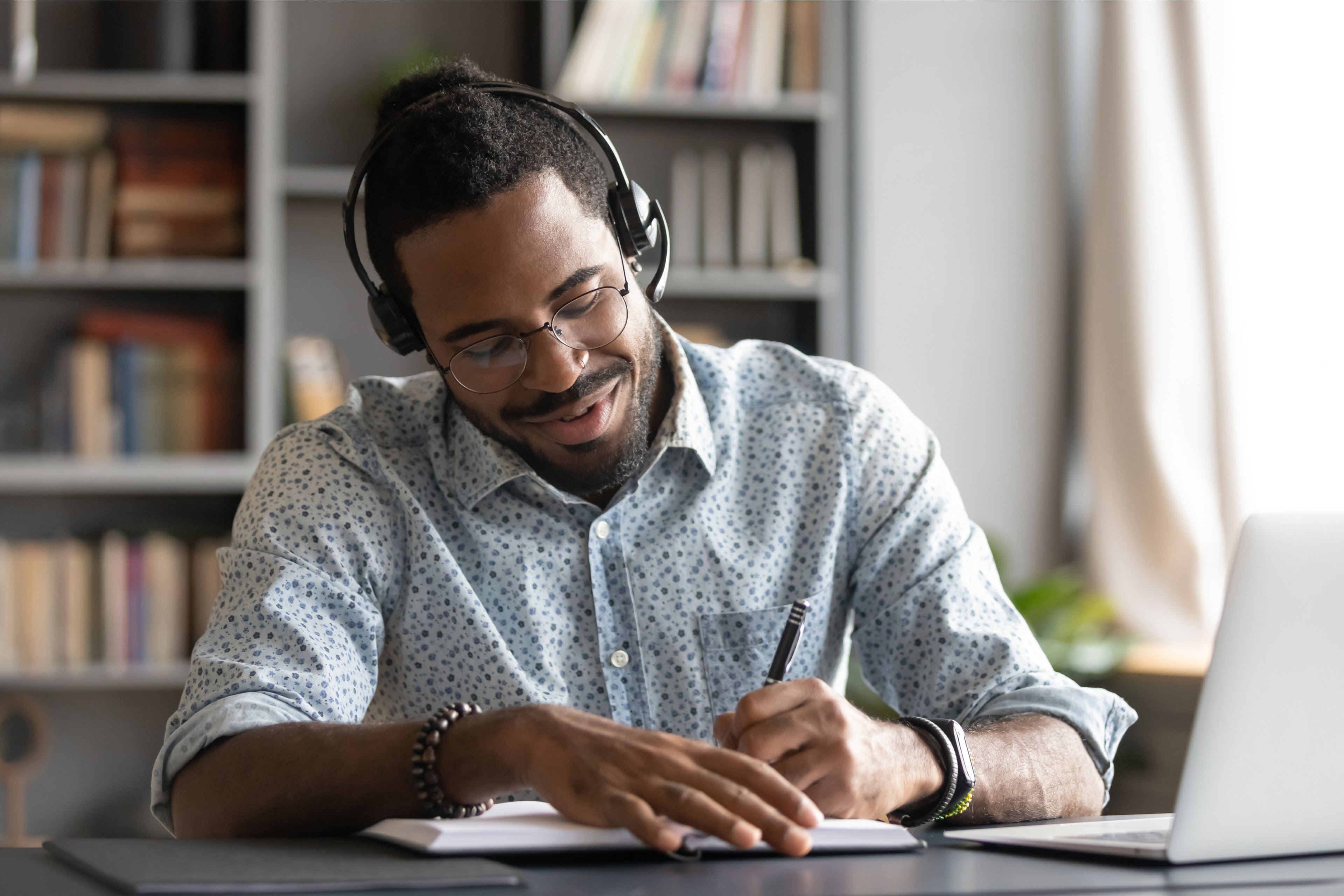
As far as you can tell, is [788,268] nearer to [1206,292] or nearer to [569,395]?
[1206,292]

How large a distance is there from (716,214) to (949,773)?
2.09 meters

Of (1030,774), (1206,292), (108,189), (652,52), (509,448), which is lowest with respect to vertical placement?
(1030,774)

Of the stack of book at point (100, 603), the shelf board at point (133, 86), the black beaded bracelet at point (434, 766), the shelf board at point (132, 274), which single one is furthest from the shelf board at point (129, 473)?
the black beaded bracelet at point (434, 766)

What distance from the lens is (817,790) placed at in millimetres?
953

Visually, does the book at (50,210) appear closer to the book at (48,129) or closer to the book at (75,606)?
the book at (48,129)

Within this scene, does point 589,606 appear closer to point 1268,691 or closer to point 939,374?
point 1268,691

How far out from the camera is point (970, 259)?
313cm

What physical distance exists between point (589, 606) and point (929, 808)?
45 centimetres

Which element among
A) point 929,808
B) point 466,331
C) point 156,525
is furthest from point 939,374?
point 929,808

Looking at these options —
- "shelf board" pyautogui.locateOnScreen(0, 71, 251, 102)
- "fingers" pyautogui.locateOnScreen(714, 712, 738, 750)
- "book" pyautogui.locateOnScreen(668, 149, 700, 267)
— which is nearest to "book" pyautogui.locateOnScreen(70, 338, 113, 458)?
"shelf board" pyautogui.locateOnScreen(0, 71, 251, 102)

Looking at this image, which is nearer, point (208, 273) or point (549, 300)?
point (549, 300)

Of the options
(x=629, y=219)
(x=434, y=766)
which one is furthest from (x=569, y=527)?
(x=434, y=766)

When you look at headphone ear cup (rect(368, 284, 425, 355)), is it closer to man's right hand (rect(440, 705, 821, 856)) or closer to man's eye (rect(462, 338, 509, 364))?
man's eye (rect(462, 338, 509, 364))

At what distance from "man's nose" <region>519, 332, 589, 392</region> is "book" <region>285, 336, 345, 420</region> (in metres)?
1.61
